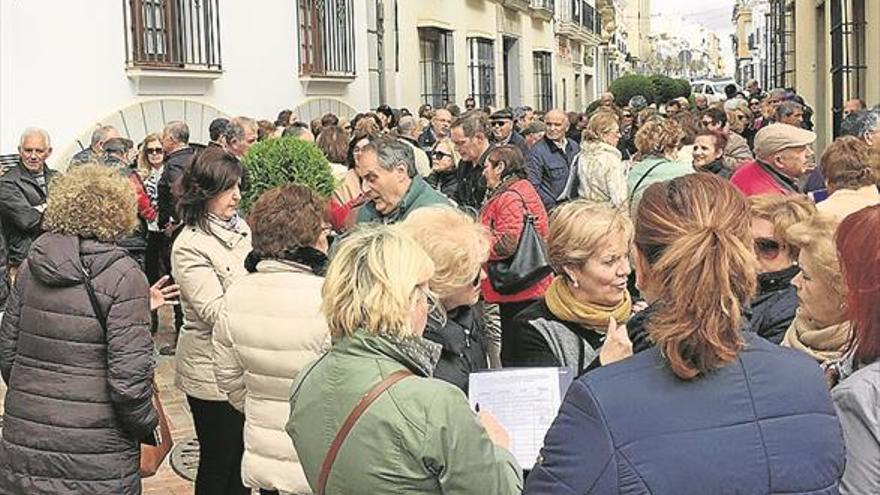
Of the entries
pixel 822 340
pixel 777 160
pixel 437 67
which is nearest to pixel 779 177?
pixel 777 160

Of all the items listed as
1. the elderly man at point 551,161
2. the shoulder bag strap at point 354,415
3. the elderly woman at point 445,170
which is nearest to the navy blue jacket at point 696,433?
the shoulder bag strap at point 354,415

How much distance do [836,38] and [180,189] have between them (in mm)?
12792

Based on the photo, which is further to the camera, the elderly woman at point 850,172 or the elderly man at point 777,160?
the elderly man at point 777,160

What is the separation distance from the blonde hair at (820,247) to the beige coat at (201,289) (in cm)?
252

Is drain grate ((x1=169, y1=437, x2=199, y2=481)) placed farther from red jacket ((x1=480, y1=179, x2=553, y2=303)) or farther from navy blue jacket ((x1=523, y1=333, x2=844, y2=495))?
navy blue jacket ((x1=523, y1=333, x2=844, y2=495))

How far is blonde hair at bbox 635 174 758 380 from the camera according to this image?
8.10 ft

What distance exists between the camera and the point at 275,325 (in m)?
4.45

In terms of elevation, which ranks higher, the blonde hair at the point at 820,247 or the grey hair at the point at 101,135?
the grey hair at the point at 101,135

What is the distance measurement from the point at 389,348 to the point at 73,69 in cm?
897

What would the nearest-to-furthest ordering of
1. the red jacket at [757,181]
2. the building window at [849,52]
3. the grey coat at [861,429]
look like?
the grey coat at [861,429]
the red jacket at [757,181]
the building window at [849,52]

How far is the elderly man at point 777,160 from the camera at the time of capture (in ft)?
21.8

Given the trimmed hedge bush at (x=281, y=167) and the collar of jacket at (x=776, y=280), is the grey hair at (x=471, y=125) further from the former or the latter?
the collar of jacket at (x=776, y=280)

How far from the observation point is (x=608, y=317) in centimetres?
391

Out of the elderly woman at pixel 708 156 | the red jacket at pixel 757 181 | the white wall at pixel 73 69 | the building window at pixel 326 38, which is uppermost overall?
the building window at pixel 326 38
